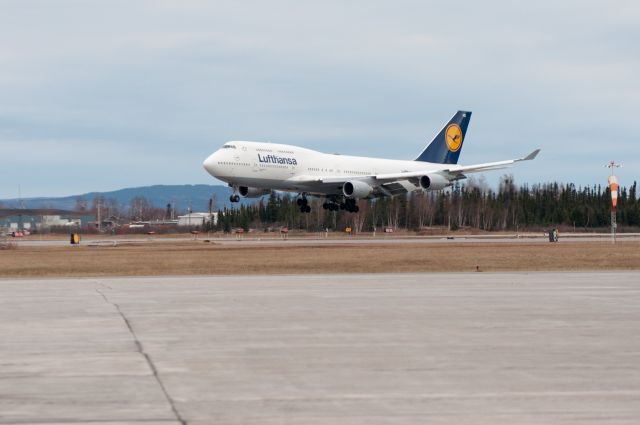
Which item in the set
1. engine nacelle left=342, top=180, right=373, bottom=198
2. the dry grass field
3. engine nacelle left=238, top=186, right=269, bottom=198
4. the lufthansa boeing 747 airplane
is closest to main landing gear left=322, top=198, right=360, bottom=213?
the lufthansa boeing 747 airplane

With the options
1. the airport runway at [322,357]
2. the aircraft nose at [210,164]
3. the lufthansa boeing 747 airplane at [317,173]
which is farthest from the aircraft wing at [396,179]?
the airport runway at [322,357]

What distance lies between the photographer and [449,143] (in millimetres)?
95812

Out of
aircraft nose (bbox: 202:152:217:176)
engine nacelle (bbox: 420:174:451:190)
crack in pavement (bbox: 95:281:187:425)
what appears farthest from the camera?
engine nacelle (bbox: 420:174:451:190)

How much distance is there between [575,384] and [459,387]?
1451 mm

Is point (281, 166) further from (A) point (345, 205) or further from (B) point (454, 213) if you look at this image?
(B) point (454, 213)

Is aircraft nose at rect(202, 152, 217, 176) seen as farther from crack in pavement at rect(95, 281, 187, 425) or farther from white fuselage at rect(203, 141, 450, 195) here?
crack in pavement at rect(95, 281, 187, 425)

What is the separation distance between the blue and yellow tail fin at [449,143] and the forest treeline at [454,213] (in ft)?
140

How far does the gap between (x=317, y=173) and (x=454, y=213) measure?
79125mm

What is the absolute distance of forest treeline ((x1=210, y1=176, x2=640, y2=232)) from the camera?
145 meters

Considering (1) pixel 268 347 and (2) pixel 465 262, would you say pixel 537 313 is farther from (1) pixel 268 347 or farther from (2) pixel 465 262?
(2) pixel 465 262

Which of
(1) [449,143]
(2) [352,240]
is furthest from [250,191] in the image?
(1) [449,143]

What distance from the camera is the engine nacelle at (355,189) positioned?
77688mm

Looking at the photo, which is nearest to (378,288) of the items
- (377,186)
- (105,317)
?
(105,317)

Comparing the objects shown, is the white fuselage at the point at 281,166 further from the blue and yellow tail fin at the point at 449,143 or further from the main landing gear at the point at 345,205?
the blue and yellow tail fin at the point at 449,143
